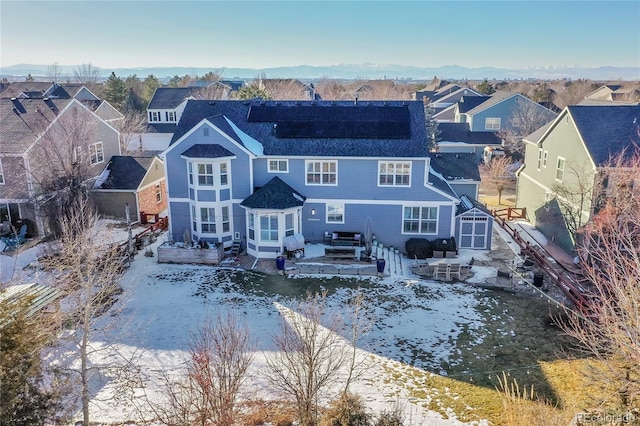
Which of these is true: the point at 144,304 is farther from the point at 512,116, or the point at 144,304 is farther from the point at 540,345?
the point at 512,116

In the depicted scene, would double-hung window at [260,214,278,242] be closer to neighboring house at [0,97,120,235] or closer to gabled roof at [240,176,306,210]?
gabled roof at [240,176,306,210]

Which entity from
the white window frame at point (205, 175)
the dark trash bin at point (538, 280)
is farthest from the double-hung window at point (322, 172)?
the dark trash bin at point (538, 280)

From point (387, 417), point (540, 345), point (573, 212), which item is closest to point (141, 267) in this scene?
point (387, 417)

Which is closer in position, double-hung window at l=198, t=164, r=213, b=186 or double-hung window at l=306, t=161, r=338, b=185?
double-hung window at l=198, t=164, r=213, b=186

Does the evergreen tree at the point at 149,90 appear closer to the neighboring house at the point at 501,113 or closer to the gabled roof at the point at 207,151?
the neighboring house at the point at 501,113

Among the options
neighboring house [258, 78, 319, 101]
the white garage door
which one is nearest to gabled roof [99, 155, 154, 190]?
the white garage door

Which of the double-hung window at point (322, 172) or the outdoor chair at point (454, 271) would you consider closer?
the outdoor chair at point (454, 271)
